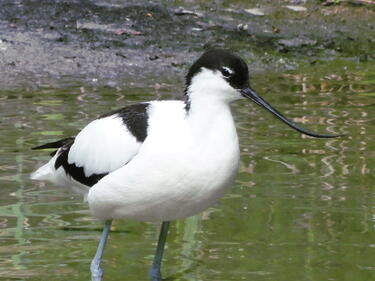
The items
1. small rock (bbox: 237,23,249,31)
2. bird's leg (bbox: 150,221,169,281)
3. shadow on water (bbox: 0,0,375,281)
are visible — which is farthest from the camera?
small rock (bbox: 237,23,249,31)

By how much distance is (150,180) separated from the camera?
503cm

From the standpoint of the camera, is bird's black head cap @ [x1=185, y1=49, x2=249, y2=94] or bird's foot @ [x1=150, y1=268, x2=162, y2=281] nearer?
bird's black head cap @ [x1=185, y1=49, x2=249, y2=94]

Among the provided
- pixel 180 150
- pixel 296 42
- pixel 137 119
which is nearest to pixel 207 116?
pixel 180 150

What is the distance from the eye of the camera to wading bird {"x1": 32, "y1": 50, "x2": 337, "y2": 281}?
497cm

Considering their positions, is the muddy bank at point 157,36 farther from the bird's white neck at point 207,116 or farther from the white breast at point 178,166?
the bird's white neck at point 207,116

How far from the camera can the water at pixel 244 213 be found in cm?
588

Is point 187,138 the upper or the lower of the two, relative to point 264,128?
upper

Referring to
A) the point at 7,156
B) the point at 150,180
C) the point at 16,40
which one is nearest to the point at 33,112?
the point at 7,156

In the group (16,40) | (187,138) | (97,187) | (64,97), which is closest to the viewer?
(187,138)

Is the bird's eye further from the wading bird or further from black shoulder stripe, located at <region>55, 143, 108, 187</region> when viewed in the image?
black shoulder stripe, located at <region>55, 143, 108, 187</region>

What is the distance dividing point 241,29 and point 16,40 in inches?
103

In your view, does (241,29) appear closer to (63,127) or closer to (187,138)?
(63,127)

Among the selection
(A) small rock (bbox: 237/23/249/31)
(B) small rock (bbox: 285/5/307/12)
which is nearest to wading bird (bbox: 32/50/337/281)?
(A) small rock (bbox: 237/23/249/31)

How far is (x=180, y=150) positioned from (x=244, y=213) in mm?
1855
